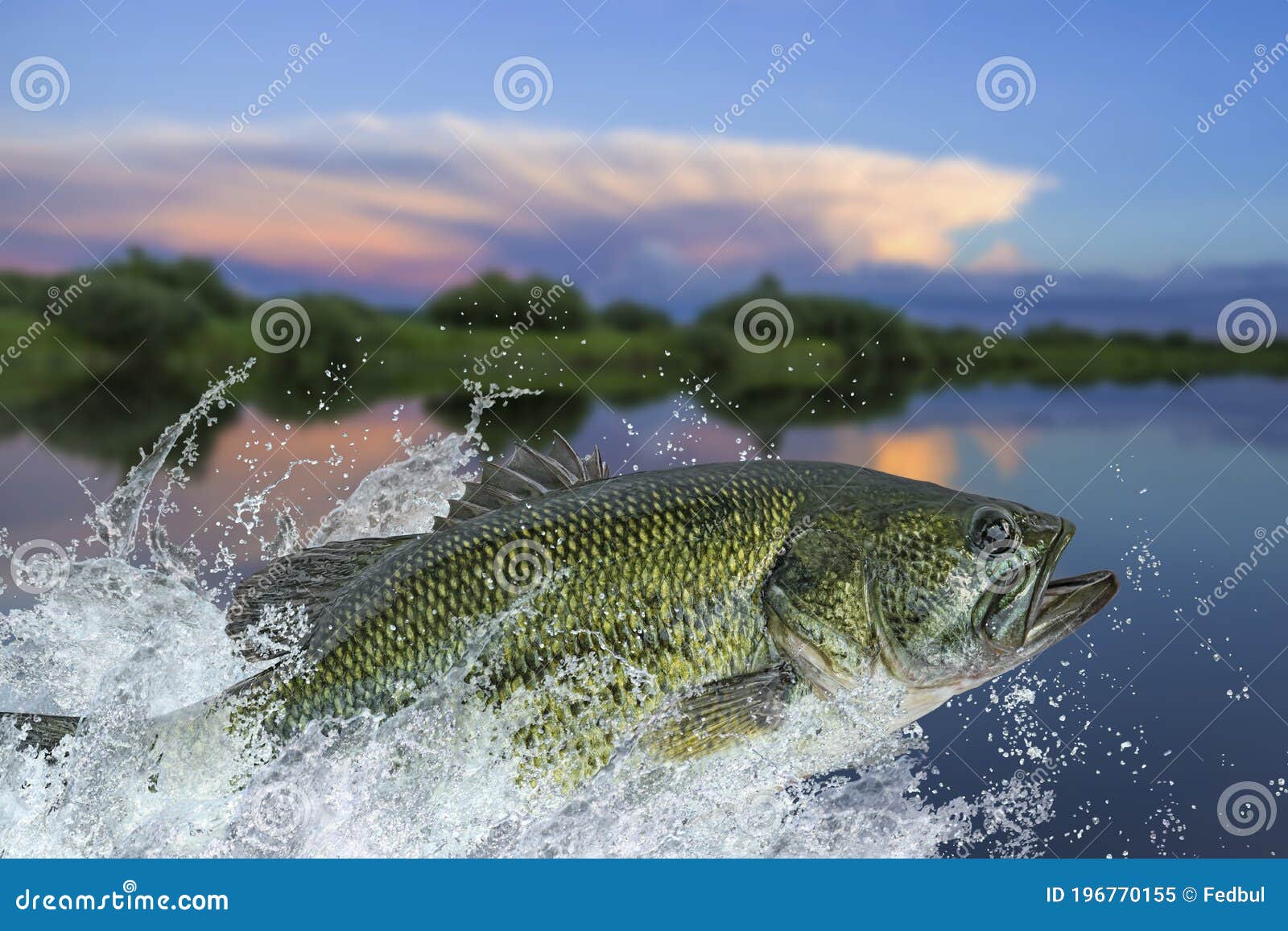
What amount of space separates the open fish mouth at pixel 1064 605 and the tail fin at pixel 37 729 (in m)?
3.94

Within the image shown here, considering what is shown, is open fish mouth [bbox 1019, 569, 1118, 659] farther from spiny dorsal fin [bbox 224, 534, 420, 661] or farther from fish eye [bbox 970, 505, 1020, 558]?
spiny dorsal fin [bbox 224, 534, 420, 661]

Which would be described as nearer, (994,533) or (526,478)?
(994,533)

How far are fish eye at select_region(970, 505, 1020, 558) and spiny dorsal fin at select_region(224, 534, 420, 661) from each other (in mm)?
2383

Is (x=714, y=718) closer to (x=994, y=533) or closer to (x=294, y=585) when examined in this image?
(x=994, y=533)

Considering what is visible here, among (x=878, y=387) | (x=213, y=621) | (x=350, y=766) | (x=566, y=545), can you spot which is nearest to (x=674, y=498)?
(x=566, y=545)

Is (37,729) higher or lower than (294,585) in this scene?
lower

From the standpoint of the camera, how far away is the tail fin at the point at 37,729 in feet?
15.8

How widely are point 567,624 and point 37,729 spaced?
87.5 inches

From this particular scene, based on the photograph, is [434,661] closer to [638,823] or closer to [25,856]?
[638,823]

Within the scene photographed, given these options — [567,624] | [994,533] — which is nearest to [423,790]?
[567,624]

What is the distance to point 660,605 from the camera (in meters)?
4.68

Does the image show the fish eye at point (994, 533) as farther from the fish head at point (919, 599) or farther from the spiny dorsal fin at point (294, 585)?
the spiny dorsal fin at point (294, 585)

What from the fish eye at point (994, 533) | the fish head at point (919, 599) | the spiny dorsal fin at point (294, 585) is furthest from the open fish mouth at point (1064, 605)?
the spiny dorsal fin at point (294, 585)

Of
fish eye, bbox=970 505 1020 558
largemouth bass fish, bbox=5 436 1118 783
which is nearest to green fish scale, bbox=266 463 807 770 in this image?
largemouth bass fish, bbox=5 436 1118 783
